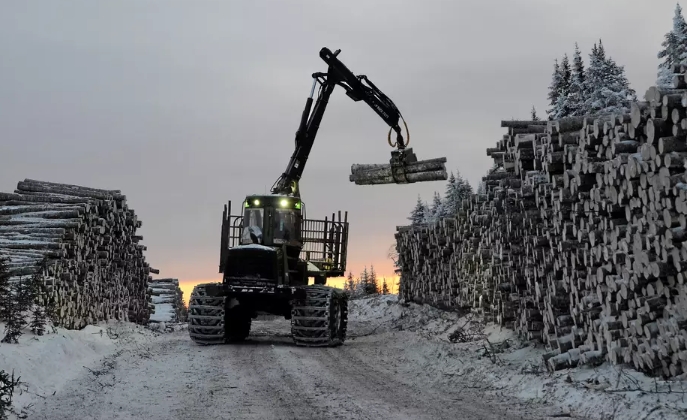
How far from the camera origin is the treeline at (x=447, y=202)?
57.8 m

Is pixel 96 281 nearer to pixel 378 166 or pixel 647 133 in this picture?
pixel 378 166


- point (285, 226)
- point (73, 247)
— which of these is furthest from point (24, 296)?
point (285, 226)

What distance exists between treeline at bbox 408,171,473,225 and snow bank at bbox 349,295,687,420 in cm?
3749

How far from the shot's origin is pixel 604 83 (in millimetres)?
34719

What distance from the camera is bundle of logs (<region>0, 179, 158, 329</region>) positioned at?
53.1ft

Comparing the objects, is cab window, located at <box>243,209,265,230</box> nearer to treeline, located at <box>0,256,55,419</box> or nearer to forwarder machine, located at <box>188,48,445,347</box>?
forwarder machine, located at <box>188,48,445,347</box>

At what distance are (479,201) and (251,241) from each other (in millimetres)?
5935

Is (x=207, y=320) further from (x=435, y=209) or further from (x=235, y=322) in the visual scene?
(x=435, y=209)

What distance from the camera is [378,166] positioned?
21.2 meters

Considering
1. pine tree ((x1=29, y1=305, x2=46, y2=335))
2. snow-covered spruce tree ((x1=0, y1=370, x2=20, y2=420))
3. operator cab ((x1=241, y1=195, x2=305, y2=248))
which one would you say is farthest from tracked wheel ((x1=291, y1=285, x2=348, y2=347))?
snow-covered spruce tree ((x1=0, y1=370, x2=20, y2=420))

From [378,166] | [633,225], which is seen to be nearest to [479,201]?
[378,166]

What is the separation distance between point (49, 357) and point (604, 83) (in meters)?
30.1

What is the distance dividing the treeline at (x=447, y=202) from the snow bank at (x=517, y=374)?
123 ft

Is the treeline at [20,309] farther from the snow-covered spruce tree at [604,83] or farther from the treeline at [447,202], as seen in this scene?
the treeline at [447,202]
